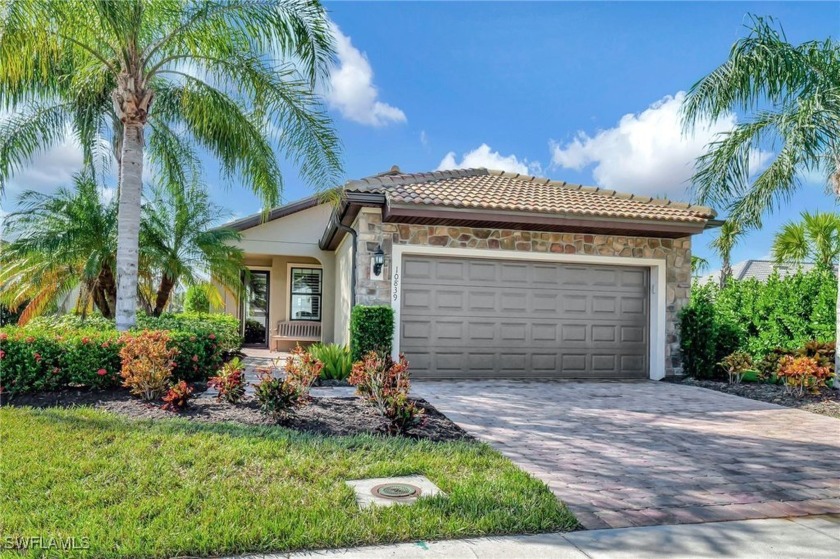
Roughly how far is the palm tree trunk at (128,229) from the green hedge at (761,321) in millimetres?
10313

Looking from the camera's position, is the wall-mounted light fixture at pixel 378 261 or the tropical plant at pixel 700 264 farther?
the tropical plant at pixel 700 264

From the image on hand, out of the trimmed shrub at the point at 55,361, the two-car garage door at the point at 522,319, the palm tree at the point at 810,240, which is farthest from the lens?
the palm tree at the point at 810,240

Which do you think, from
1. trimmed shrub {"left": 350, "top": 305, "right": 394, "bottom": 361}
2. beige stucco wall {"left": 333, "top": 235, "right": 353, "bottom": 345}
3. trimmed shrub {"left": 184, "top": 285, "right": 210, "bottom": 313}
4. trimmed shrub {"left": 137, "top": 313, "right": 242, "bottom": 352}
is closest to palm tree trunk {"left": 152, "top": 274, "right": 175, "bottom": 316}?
trimmed shrub {"left": 137, "top": 313, "right": 242, "bottom": 352}

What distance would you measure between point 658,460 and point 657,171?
10.7 m

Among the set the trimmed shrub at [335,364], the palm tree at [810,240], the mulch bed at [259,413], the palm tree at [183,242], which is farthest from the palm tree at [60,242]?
the palm tree at [810,240]

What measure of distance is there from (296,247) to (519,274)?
7.12 metres

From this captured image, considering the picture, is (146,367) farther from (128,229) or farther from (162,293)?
(162,293)

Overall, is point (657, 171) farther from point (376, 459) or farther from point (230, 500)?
point (230, 500)

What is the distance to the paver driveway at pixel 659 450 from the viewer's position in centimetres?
398

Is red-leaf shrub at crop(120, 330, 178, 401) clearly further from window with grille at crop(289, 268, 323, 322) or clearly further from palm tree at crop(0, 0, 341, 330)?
window with grille at crop(289, 268, 323, 322)

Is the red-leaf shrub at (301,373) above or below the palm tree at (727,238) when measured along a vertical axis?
below

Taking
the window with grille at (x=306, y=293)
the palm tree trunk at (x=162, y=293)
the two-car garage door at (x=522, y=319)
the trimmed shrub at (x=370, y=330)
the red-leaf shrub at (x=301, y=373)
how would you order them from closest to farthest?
1. the red-leaf shrub at (x=301, y=373)
2. the trimmed shrub at (x=370, y=330)
3. the two-car garage door at (x=522, y=319)
4. the palm tree trunk at (x=162, y=293)
5. the window with grille at (x=306, y=293)

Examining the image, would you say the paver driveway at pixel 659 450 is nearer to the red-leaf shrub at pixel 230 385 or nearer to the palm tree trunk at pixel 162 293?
the red-leaf shrub at pixel 230 385

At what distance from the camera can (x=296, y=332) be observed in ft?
54.3
